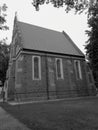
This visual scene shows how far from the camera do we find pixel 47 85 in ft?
58.9

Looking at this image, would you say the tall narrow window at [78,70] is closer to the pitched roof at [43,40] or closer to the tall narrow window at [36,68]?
the pitched roof at [43,40]

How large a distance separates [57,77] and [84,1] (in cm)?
1408

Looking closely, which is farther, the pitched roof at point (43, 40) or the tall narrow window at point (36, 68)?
the pitched roof at point (43, 40)

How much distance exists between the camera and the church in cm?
1685

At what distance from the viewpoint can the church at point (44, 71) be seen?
16.8 meters

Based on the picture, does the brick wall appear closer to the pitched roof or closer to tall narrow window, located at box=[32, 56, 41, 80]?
tall narrow window, located at box=[32, 56, 41, 80]

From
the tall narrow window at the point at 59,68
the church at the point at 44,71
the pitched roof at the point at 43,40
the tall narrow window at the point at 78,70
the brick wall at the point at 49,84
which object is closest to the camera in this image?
the brick wall at the point at 49,84

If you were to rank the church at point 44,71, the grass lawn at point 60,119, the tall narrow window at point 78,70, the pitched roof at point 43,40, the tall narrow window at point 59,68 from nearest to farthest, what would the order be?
the grass lawn at point 60,119, the church at point 44,71, the pitched roof at point 43,40, the tall narrow window at point 59,68, the tall narrow window at point 78,70

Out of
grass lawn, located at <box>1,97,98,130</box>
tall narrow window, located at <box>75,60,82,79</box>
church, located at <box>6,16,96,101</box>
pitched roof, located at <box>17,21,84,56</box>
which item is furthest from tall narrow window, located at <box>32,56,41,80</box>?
grass lawn, located at <box>1,97,98,130</box>

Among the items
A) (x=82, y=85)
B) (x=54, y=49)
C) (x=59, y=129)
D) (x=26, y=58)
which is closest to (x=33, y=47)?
(x=26, y=58)

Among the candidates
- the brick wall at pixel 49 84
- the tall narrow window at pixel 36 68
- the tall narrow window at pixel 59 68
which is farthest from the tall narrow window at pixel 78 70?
A: the tall narrow window at pixel 36 68

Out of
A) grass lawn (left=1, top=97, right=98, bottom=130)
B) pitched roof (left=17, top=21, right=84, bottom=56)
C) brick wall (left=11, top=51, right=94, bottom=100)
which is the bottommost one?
grass lawn (left=1, top=97, right=98, bottom=130)

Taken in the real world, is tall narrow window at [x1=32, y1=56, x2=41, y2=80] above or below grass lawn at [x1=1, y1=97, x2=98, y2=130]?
above

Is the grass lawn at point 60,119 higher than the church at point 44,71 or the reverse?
the reverse
